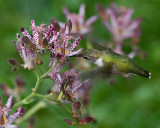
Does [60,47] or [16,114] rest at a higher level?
[60,47]

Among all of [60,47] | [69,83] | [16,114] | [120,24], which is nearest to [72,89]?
[69,83]

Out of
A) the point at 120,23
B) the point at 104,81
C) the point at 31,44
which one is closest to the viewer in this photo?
the point at 31,44

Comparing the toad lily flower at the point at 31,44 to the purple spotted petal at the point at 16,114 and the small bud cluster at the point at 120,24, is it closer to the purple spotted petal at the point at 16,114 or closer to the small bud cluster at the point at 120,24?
the purple spotted petal at the point at 16,114

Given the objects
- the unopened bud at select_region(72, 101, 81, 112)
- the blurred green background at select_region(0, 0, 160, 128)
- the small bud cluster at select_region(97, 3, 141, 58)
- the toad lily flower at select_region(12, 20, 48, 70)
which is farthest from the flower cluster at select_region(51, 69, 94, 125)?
the small bud cluster at select_region(97, 3, 141, 58)

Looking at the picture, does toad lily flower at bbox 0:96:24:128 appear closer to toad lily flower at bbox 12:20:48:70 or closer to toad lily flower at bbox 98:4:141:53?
toad lily flower at bbox 12:20:48:70

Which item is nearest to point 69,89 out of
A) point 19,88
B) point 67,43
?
point 67,43

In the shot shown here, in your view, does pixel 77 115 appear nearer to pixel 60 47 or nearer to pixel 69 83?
pixel 69 83

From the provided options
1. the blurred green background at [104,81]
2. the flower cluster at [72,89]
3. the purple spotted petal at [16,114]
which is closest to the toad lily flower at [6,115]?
the purple spotted petal at [16,114]

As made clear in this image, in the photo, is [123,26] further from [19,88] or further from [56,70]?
[56,70]
